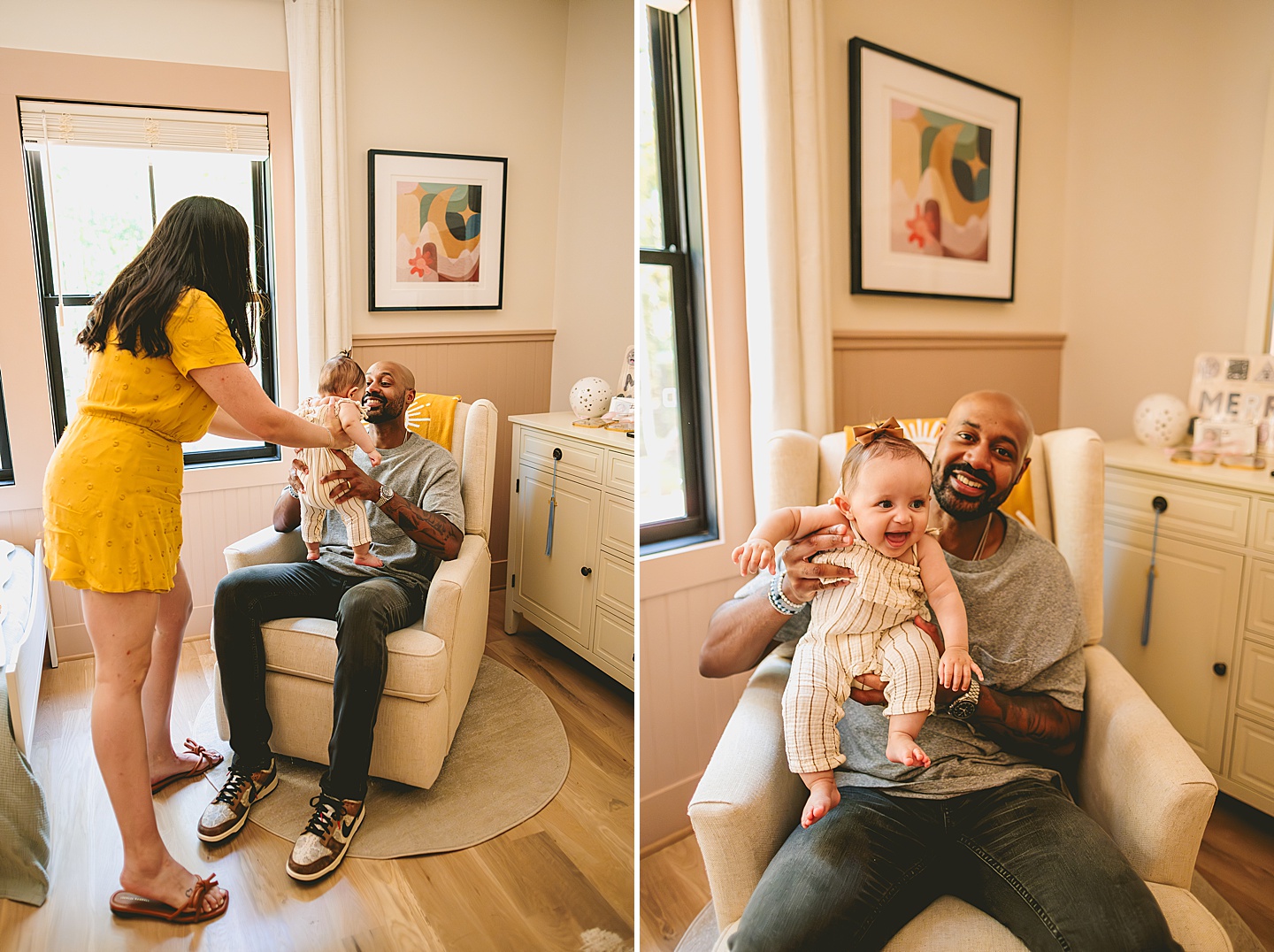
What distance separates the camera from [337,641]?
80 centimetres

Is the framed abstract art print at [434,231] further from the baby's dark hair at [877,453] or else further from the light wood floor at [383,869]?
the baby's dark hair at [877,453]

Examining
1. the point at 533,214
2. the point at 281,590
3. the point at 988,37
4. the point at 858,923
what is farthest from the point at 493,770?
the point at 988,37

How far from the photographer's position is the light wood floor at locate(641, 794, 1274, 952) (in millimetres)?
1688

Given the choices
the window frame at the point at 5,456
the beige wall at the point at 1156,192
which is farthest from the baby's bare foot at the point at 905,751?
the beige wall at the point at 1156,192

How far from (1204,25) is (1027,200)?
2.10 feet

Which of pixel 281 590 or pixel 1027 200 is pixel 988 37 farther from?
pixel 281 590

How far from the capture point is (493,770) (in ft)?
3.24

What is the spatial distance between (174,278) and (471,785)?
0.62 metres

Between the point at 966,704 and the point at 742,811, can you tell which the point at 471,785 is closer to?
the point at 742,811

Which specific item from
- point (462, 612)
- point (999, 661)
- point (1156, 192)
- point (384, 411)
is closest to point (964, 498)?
point (999, 661)

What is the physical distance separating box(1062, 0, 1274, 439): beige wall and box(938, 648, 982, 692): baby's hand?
6.54 feet

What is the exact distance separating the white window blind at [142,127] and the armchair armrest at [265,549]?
1.15ft

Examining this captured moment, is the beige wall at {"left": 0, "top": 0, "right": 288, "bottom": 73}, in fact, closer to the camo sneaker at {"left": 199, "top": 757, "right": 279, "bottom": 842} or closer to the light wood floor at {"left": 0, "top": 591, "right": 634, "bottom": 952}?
the light wood floor at {"left": 0, "top": 591, "right": 634, "bottom": 952}

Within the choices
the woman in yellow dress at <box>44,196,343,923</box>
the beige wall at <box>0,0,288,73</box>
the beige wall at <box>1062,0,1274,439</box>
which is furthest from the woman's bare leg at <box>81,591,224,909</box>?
the beige wall at <box>1062,0,1274,439</box>
